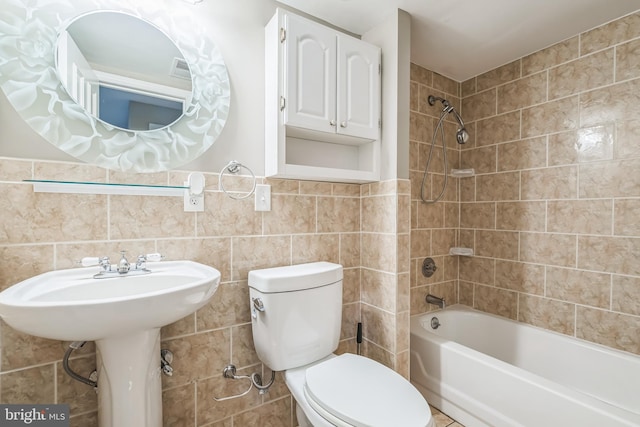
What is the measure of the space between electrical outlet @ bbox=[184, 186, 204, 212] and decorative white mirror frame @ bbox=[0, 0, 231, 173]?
0.15m

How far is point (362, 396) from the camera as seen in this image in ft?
3.45

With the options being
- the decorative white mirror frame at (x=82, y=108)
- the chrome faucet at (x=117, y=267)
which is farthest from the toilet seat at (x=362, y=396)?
the decorative white mirror frame at (x=82, y=108)

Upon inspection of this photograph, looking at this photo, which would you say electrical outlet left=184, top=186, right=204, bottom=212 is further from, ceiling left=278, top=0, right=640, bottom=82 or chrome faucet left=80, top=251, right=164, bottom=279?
ceiling left=278, top=0, right=640, bottom=82

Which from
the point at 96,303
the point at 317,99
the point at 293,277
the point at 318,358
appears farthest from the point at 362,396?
the point at 317,99

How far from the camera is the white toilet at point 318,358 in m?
0.99

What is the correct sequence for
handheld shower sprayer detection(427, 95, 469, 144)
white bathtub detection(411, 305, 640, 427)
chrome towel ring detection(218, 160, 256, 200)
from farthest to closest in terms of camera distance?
handheld shower sprayer detection(427, 95, 469, 144), chrome towel ring detection(218, 160, 256, 200), white bathtub detection(411, 305, 640, 427)

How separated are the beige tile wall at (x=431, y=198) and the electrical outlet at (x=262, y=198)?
1.11 m

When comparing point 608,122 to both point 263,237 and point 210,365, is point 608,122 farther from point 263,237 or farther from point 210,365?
point 210,365

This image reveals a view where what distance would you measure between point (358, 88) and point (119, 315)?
1430mm

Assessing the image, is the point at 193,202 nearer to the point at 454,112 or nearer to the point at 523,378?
the point at 523,378

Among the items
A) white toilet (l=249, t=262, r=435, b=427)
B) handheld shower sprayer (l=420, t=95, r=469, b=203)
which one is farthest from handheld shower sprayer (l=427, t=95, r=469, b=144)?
white toilet (l=249, t=262, r=435, b=427)

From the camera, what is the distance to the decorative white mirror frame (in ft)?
3.31

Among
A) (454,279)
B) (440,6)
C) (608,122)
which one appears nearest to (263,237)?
(440,6)

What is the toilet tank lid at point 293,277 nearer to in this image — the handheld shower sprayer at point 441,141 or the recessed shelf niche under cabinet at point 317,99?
the recessed shelf niche under cabinet at point 317,99
